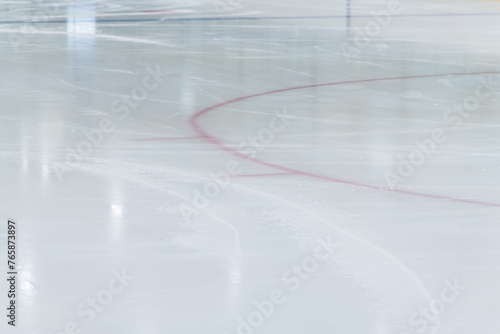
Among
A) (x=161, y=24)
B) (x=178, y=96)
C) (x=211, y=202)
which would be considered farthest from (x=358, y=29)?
(x=211, y=202)

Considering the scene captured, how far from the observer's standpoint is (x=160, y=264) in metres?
4.07

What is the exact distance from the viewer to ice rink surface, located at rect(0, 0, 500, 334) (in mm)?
3635

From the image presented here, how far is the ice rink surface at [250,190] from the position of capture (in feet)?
11.9

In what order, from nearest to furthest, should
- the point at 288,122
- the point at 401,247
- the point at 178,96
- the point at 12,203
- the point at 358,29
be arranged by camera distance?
the point at 401,247 < the point at 12,203 < the point at 288,122 < the point at 178,96 < the point at 358,29

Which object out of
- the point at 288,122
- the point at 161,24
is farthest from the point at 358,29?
the point at 288,122

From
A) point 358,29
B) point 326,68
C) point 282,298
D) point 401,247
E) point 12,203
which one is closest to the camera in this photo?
point 282,298

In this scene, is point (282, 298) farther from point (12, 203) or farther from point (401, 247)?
point (12, 203)

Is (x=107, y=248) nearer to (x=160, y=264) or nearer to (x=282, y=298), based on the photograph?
(x=160, y=264)

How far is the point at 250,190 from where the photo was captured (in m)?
5.25

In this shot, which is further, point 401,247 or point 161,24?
point 161,24

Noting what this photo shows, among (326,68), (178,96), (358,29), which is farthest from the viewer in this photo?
(358,29)

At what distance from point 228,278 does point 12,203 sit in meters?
1.47

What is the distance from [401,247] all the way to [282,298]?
82 centimetres

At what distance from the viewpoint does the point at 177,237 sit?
175 inches
